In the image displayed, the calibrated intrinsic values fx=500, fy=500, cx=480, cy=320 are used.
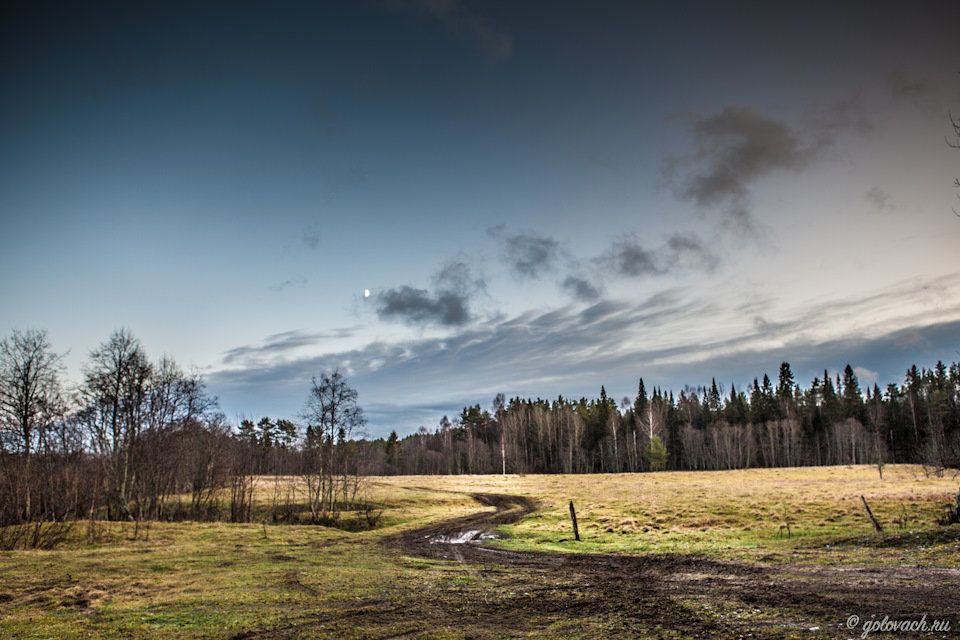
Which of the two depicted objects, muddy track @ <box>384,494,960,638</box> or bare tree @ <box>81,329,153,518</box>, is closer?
muddy track @ <box>384,494,960,638</box>

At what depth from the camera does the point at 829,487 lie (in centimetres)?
5288

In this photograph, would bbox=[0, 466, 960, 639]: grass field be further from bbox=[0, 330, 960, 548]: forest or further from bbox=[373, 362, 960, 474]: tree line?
bbox=[373, 362, 960, 474]: tree line

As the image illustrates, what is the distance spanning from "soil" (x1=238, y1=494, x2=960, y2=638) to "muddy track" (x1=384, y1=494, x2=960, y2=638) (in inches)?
1.1

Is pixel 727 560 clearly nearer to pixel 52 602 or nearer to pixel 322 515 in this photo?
pixel 52 602

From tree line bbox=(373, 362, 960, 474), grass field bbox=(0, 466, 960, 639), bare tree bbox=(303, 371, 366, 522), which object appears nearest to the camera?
grass field bbox=(0, 466, 960, 639)

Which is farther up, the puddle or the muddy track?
the muddy track

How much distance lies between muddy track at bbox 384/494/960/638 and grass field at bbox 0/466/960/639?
31 cm

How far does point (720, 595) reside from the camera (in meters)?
13.9

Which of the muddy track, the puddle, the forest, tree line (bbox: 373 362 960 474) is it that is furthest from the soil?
tree line (bbox: 373 362 960 474)

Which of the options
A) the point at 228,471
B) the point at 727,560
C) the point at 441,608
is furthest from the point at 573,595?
the point at 228,471

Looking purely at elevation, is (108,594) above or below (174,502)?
above

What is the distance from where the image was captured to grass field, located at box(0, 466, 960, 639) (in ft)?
40.6

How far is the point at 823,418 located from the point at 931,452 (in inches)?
3024

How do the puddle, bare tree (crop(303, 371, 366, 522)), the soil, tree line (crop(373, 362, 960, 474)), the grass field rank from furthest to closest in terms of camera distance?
tree line (crop(373, 362, 960, 474)), bare tree (crop(303, 371, 366, 522)), the puddle, the grass field, the soil
